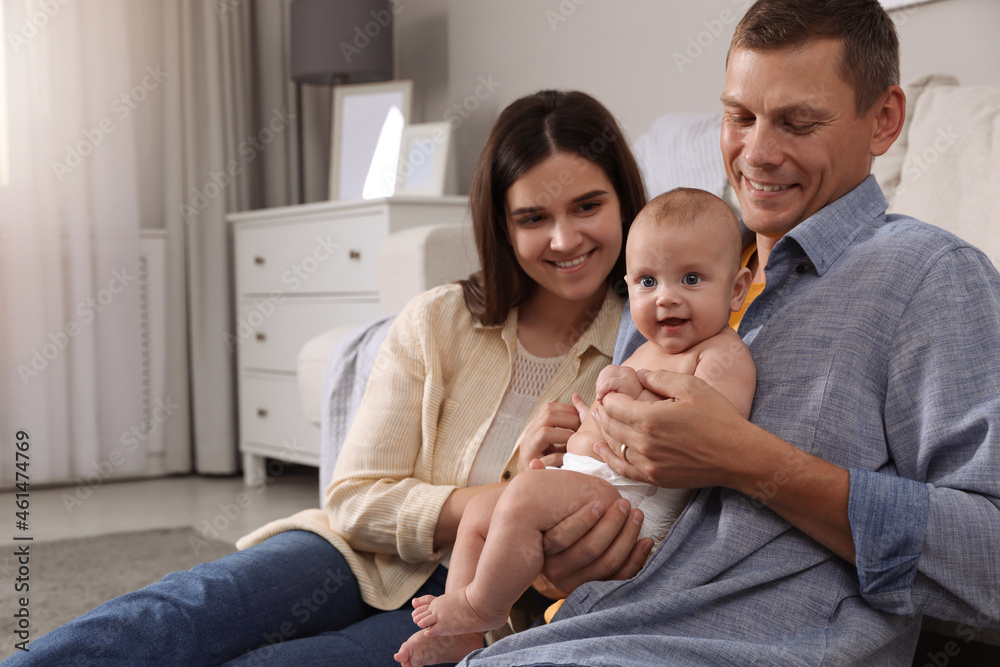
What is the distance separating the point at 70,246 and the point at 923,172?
297 cm

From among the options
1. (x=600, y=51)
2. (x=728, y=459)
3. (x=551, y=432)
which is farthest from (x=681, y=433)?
(x=600, y=51)

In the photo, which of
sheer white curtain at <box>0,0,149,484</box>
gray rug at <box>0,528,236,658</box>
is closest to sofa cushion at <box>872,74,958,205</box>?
gray rug at <box>0,528,236,658</box>

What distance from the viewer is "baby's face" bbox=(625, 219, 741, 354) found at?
97 cm

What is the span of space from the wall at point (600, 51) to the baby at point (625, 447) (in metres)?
1.40

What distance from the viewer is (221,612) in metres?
1.12

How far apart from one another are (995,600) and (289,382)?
9.02 ft

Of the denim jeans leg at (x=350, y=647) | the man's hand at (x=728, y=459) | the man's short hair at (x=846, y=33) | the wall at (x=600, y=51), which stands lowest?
the denim jeans leg at (x=350, y=647)

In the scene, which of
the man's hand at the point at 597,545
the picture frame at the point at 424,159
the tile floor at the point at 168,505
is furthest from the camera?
the picture frame at the point at 424,159

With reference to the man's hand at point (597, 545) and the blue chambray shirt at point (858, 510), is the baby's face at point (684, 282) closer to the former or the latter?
the blue chambray shirt at point (858, 510)

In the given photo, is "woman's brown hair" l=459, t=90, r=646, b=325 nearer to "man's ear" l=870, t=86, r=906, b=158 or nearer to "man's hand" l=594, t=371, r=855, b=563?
"man's ear" l=870, t=86, r=906, b=158

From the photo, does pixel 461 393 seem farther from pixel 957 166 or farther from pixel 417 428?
pixel 957 166

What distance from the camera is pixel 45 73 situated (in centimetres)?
335

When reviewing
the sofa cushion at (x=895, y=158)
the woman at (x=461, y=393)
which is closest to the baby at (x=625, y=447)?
the woman at (x=461, y=393)

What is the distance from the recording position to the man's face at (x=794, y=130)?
0.95 meters
